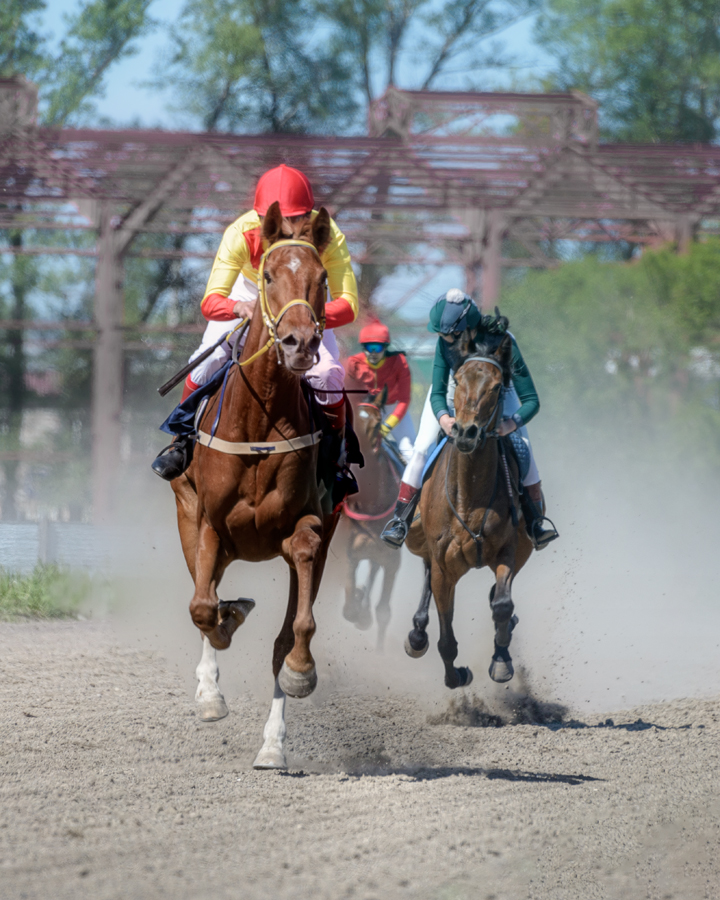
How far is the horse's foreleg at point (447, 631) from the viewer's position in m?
7.11

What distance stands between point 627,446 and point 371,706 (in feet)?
35.2

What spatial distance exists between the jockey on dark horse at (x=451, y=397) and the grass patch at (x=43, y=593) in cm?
494

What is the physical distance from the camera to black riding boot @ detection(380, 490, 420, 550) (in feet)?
25.3

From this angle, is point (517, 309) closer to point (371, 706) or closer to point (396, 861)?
point (371, 706)

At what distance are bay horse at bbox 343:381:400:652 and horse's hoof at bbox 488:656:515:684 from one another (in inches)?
93.5

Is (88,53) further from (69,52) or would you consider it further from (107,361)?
(107,361)

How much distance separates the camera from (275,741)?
543 cm

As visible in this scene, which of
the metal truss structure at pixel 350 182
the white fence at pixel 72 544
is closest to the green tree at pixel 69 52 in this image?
the metal truss structure at pixel 350 182

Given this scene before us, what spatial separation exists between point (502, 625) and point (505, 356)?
5.77 ft

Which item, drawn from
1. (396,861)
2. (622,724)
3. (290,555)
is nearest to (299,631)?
(290,555)

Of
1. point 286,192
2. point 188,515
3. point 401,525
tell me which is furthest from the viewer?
point 401,525

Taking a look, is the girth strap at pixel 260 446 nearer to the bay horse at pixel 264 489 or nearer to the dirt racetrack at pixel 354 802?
the bay horse at pixel 264 489

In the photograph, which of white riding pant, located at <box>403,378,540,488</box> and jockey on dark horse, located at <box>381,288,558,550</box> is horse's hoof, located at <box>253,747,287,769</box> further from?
white riding pant, located at <box>403,378,540,488</box>

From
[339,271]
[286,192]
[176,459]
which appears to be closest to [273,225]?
[286,192]
